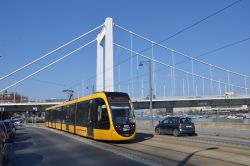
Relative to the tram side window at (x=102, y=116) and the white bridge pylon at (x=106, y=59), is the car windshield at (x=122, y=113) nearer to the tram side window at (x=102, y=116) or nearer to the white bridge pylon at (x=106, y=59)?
the tram side window at (x=102, y=116)

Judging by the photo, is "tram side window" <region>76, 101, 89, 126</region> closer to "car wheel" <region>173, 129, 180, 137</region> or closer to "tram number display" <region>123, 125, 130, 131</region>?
"tram number display" <region>123, 125, 130, 131</region>

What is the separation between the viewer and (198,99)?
8738 cm

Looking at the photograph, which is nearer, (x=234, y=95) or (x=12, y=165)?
(x=12, y=165)

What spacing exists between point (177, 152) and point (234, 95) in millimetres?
75435

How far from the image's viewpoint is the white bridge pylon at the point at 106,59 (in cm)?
6030

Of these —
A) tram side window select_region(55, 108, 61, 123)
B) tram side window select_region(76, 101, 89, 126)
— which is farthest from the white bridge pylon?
tram side window select_region(76, 101, 89, 126)

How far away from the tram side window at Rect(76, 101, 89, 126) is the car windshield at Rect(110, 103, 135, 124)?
12.2ft

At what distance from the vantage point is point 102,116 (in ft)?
77.4

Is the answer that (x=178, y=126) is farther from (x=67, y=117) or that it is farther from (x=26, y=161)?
(x=26, y=161)

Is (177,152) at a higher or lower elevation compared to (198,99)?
lower

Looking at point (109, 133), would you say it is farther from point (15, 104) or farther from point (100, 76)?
point (15, 104)

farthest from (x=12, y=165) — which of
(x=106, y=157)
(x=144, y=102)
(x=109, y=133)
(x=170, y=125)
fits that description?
(x=144, y=102)

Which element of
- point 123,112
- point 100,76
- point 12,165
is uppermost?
point 100,76

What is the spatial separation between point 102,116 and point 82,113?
16.0 feet
